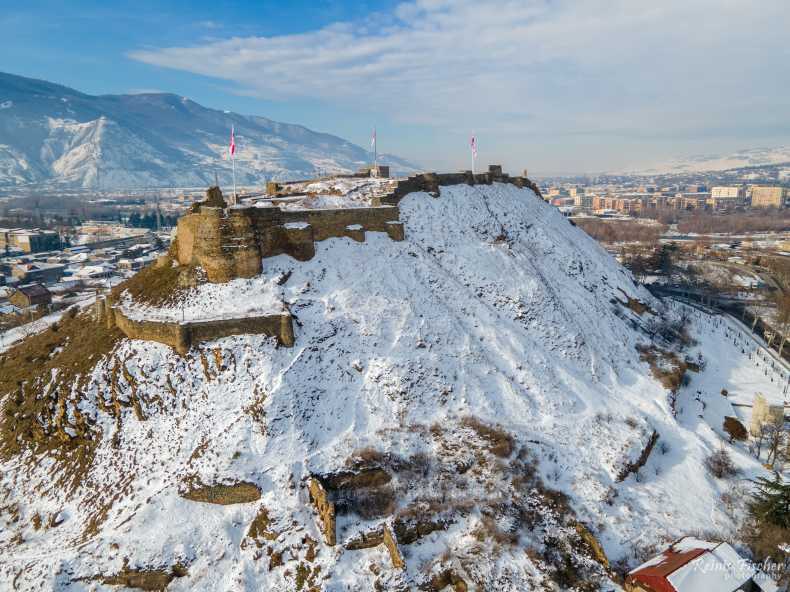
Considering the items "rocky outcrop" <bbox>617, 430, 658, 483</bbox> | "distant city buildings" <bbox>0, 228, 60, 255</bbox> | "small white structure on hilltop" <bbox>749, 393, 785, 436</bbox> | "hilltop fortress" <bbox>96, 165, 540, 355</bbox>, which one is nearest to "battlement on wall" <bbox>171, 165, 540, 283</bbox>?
"hilltop fortress" <bbox>96, 165, 540, 355</bbox>

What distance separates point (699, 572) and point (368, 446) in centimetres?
1349

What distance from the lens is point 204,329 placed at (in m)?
25.3

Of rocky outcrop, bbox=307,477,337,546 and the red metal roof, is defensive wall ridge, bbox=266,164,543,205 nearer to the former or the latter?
rocky outcrop, bbox=307,477,337,546

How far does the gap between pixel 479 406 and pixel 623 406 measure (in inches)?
349

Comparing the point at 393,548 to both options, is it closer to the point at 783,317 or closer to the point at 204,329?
the point at 204,329

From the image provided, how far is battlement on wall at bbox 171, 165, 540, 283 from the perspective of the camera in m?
28.8

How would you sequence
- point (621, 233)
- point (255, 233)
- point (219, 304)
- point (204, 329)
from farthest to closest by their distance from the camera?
point (621, 233)
point (255, 233)
point (219, 304)
point (204, 329)

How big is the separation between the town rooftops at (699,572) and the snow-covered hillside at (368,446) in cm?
157

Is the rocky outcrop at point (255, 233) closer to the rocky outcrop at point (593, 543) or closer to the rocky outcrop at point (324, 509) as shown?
the rocky outcrop at point (324, 509)

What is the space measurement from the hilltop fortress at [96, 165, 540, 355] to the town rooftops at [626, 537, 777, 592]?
61.4 ft

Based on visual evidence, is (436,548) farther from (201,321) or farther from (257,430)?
(201,321)

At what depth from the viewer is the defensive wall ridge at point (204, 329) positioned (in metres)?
25.0

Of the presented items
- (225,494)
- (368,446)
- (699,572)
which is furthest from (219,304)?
(699,572)

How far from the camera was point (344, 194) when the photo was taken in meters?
38.7
